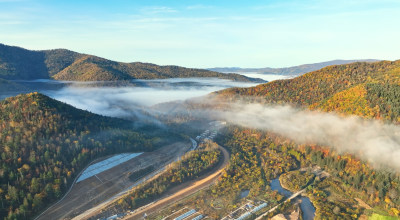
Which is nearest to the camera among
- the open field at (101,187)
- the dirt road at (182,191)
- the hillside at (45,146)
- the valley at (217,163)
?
the hillside at (45,146)

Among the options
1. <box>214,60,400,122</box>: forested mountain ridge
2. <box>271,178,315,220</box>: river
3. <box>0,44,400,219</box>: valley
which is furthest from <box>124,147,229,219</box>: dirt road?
<box>214,60,400,122</box>: forested mountain ridge

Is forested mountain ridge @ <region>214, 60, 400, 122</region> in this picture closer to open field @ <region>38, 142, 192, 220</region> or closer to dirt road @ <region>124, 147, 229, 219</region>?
dirt road @ <region>124, 147, 229, 219</region>

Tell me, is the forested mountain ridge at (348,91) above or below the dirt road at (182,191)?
above

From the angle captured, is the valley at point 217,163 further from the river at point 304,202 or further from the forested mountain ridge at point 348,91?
the forested mountain ridge at point 348,91

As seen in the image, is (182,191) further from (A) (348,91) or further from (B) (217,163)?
(A) (348,91)

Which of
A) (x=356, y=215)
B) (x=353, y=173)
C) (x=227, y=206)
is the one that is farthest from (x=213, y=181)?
(x=353, y=173)

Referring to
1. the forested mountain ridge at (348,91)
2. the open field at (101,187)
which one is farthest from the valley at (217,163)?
the forested mountain ridge at (348,91)

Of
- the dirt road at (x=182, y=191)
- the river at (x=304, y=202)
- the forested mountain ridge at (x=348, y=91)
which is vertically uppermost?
the forested mountain ridge at (x=348, y=91)
